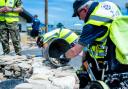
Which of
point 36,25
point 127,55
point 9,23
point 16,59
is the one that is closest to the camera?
point 127,55

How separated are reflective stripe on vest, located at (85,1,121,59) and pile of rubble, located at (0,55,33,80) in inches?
110

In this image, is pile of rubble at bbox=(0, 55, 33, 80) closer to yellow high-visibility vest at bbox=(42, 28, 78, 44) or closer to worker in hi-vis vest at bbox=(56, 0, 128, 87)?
yellow high-visibility vest at bbox=(42, 28, 78, 44)

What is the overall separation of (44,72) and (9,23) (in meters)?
3.04

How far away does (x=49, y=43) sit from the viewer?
30.5ft

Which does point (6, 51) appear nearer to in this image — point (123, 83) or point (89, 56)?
point (89, 56)

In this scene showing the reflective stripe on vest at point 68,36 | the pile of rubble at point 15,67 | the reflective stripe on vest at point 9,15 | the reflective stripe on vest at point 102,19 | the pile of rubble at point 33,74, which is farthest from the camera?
the reflective stripe on vest at point 9,15

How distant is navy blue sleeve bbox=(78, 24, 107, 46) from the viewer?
6.44 metres

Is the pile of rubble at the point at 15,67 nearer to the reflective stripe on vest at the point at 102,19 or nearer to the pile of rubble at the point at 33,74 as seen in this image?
the pile of rubble at the point at 33,74

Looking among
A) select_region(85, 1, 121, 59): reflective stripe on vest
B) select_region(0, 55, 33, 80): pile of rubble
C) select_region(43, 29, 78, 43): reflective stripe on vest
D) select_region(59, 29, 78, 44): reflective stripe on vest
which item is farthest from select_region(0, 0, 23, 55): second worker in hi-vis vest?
select_region(85, 1, 121, 59): reflective stripe on vest

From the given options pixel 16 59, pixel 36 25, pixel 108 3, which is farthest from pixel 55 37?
pixel 36 25

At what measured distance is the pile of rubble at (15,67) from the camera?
30.8 feet

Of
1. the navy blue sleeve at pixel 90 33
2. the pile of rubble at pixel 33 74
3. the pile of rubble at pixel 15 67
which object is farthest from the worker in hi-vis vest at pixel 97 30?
the pile of rubble at pixel 15 67

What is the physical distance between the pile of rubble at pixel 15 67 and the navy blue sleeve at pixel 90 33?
2.88 metres

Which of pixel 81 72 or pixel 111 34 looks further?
pixel 81 72
